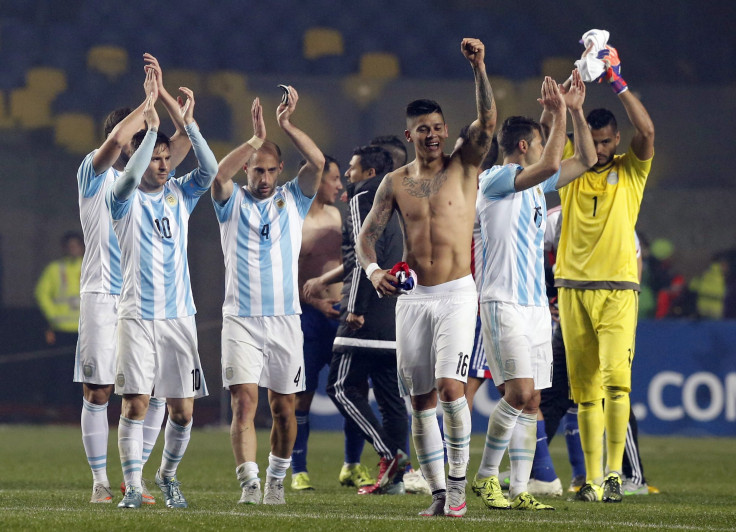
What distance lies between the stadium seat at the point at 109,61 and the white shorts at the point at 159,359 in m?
9.69

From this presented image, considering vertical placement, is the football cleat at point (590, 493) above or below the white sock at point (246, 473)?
below

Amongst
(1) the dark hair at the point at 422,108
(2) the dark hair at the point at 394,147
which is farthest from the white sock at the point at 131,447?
(2) the dark hair at the point at 394,147

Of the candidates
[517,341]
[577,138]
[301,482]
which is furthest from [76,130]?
[517,341]

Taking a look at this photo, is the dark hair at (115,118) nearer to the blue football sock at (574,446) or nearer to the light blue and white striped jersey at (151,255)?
the light blue and white striped jersey at (151,255)

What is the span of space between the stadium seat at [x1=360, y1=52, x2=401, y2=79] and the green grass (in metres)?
7.24

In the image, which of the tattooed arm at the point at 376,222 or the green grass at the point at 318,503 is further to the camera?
the tattooed arm at the point at 376,222

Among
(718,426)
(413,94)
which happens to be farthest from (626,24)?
(718,426)

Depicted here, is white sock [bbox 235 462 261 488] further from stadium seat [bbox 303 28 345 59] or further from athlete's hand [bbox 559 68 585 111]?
stadium seat [bbox 303 28 345 59]

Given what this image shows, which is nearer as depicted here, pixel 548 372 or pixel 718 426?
pixel 548 372

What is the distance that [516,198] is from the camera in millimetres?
6574

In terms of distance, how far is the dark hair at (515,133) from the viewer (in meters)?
6.67

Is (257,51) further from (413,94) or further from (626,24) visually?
(626,24)

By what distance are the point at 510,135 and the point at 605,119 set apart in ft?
2.89

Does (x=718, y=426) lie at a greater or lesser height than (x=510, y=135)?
lesser
